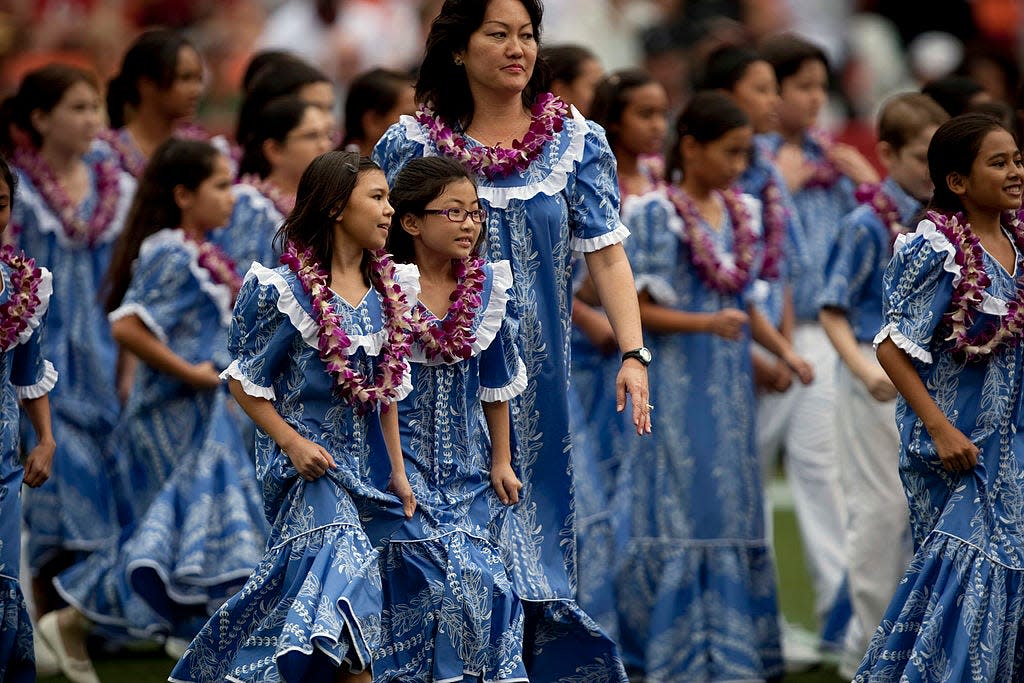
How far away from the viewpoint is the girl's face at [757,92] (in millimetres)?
9539

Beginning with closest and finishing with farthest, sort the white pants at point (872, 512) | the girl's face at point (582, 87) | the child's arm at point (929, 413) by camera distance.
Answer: the child's arm at point (929, 413) < the white pants at point (872, 512) < the girl's face at point (582, 87)

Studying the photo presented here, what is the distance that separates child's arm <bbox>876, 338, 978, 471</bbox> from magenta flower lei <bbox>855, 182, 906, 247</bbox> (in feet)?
4.90

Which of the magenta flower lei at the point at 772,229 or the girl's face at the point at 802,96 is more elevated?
the girl's face at the point at 802,96

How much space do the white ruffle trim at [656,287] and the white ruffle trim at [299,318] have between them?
2106mm

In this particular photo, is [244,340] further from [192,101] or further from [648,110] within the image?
[192,101]

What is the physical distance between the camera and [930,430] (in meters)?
6.54

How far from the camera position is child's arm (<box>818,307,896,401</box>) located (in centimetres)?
778

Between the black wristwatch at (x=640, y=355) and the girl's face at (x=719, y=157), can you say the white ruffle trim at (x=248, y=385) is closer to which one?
the black wristwatch at (x=640, y=355)

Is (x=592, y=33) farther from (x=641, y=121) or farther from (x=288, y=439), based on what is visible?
(x=288, y=439)

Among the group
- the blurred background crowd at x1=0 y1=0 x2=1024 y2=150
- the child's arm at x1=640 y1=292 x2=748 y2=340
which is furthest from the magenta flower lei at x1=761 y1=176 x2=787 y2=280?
the blurred background crowd at x1=0 y1=0 x2=1024 y2=150

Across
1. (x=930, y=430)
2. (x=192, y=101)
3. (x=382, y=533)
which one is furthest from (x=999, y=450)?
(x=192, y=101)

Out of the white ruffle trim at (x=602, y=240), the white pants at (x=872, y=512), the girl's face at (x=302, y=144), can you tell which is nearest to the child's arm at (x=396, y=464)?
the white ruffle trim at (x=602, y=240)

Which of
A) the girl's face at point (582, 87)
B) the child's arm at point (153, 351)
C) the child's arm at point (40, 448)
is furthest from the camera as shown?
the girl's face at point (582, 87)

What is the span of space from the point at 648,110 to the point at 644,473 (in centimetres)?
158
